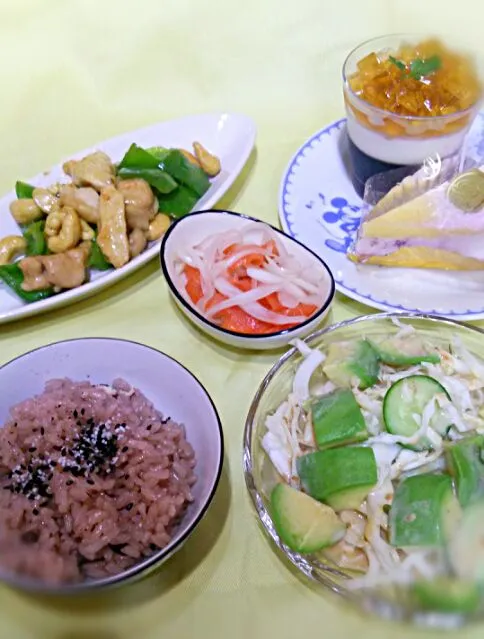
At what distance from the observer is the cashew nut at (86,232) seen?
1.72m

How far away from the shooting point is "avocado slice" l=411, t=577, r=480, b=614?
992 millimetres

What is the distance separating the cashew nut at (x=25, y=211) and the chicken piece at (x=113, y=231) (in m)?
0.20

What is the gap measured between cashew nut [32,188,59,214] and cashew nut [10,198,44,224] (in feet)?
0.04

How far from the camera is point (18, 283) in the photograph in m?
1.63

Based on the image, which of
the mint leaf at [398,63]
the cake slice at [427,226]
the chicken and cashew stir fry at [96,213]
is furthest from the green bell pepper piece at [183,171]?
the mint leaf at [398,63]

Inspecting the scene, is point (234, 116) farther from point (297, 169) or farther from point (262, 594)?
point (262, 594)

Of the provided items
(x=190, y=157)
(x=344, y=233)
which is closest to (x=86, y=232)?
(x=190, y=157)

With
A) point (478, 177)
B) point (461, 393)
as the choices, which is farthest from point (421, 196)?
point (461, 393)

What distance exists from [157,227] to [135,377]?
1.68ft

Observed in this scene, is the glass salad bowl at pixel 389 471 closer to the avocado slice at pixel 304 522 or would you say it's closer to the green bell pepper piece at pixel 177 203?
the avocado slice at pixel 304 522

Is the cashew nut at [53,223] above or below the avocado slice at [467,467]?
above

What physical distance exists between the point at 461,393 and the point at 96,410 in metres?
0.73

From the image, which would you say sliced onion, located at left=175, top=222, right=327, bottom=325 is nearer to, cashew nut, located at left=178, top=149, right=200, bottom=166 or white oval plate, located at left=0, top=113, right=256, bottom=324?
white oval plate, located at left=0, top=113, right=256, bottom=324

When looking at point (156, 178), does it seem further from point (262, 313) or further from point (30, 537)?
point (30, 537)
